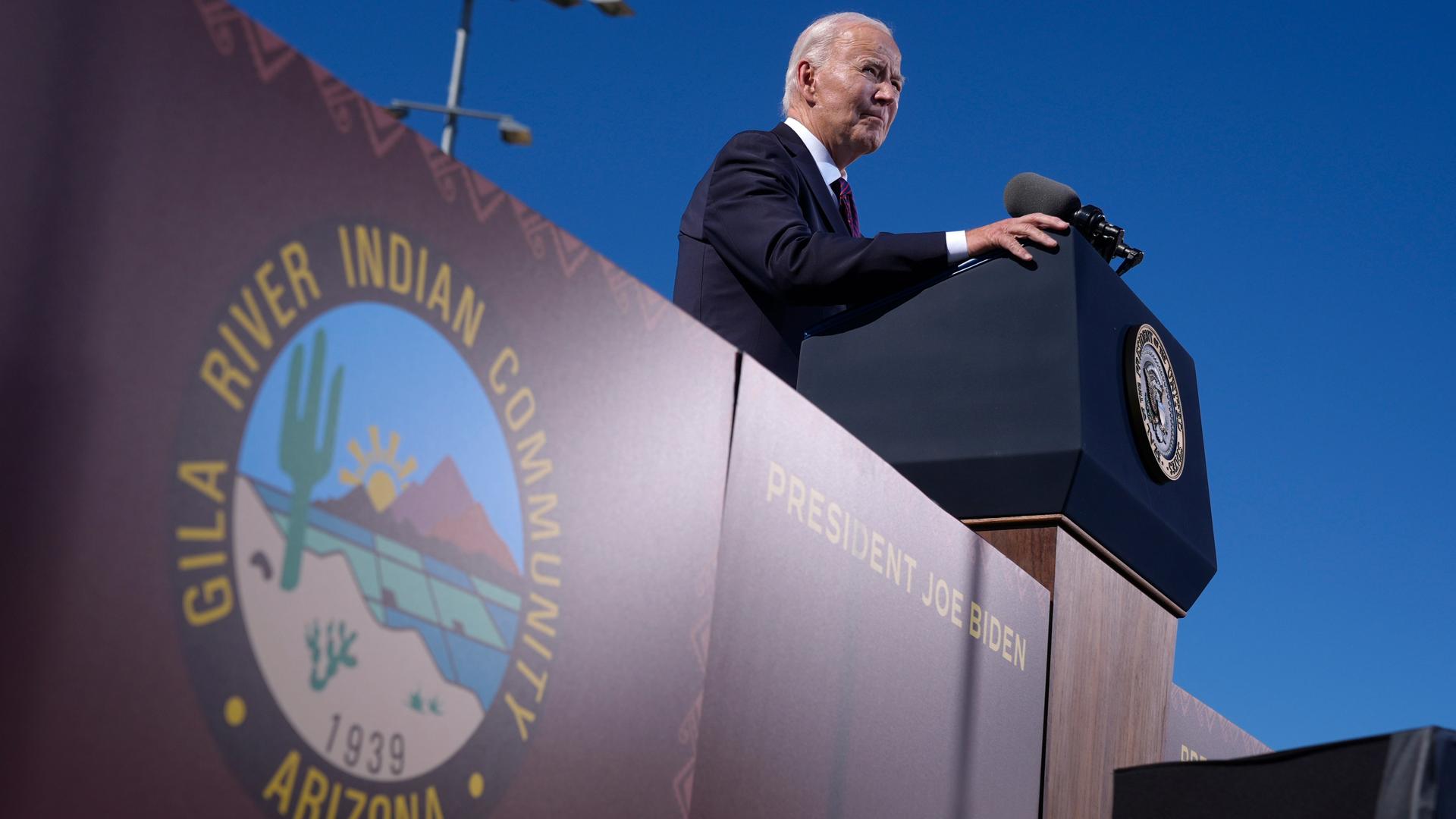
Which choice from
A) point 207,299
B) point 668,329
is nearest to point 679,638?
point 668,329

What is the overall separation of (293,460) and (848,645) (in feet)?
3.07

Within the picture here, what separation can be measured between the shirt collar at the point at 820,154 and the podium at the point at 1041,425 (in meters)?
0.44

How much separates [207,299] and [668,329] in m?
0.64

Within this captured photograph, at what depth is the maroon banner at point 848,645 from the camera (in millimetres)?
1778

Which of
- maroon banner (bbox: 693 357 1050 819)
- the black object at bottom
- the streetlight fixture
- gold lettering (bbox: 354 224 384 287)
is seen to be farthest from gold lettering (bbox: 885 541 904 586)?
the streetlight fixture

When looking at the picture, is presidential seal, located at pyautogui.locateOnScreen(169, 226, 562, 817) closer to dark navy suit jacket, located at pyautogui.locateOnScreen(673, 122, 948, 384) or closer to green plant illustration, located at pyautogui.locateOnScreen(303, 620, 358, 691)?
green plant illustration, located at pyautogui.locateOnScreen(303, 620, 358, 691)

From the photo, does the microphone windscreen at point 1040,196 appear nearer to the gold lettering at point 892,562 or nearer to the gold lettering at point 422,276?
the gold lettering at point 892,562

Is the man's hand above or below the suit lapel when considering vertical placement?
below

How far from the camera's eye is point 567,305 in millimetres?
1521

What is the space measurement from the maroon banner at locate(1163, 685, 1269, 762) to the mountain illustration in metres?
1.91

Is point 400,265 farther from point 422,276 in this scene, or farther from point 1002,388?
point 1002,388

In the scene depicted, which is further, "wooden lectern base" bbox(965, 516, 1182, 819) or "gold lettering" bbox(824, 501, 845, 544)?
"wooden lectern base" bbox(965, 516, 1182, 819)

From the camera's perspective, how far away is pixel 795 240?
2.52m

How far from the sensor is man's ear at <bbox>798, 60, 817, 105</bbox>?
3.09 meters
